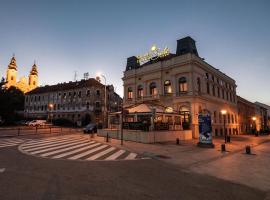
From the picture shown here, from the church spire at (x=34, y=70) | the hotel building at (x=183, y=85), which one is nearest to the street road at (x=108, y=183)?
Answer: the hotel building at (x=183, y=85)

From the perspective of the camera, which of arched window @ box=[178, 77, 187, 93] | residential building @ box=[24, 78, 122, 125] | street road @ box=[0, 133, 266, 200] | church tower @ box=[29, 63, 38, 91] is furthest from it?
church tower @ box=[29, 63, 38, 91]

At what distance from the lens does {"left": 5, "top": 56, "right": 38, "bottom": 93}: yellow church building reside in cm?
9114

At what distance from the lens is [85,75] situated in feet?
201

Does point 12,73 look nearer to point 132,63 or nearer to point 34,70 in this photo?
point 34,70

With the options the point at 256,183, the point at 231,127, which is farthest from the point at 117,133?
the point at 231,127

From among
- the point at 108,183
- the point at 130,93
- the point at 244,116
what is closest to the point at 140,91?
the point at 130,93

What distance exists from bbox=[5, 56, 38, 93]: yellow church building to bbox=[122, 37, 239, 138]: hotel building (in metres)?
77.6

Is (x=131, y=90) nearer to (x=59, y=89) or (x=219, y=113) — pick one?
(x=219, y=113)

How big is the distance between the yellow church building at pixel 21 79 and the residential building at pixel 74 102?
98.2ft

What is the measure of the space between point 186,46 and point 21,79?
94304 millimetres

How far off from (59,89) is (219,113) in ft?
160

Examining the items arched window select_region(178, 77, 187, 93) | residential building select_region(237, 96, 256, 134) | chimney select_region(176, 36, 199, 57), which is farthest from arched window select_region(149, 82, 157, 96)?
residential building select_region(237, 96, 256, 134)

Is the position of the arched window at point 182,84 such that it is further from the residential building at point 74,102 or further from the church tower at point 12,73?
the church tower at point 12,73

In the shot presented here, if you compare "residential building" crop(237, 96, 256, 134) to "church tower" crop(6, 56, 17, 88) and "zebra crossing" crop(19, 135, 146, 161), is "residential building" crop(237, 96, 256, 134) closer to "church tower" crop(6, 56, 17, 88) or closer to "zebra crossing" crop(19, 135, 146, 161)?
"zebra crossing" crop(19, 135, 146, 161)
